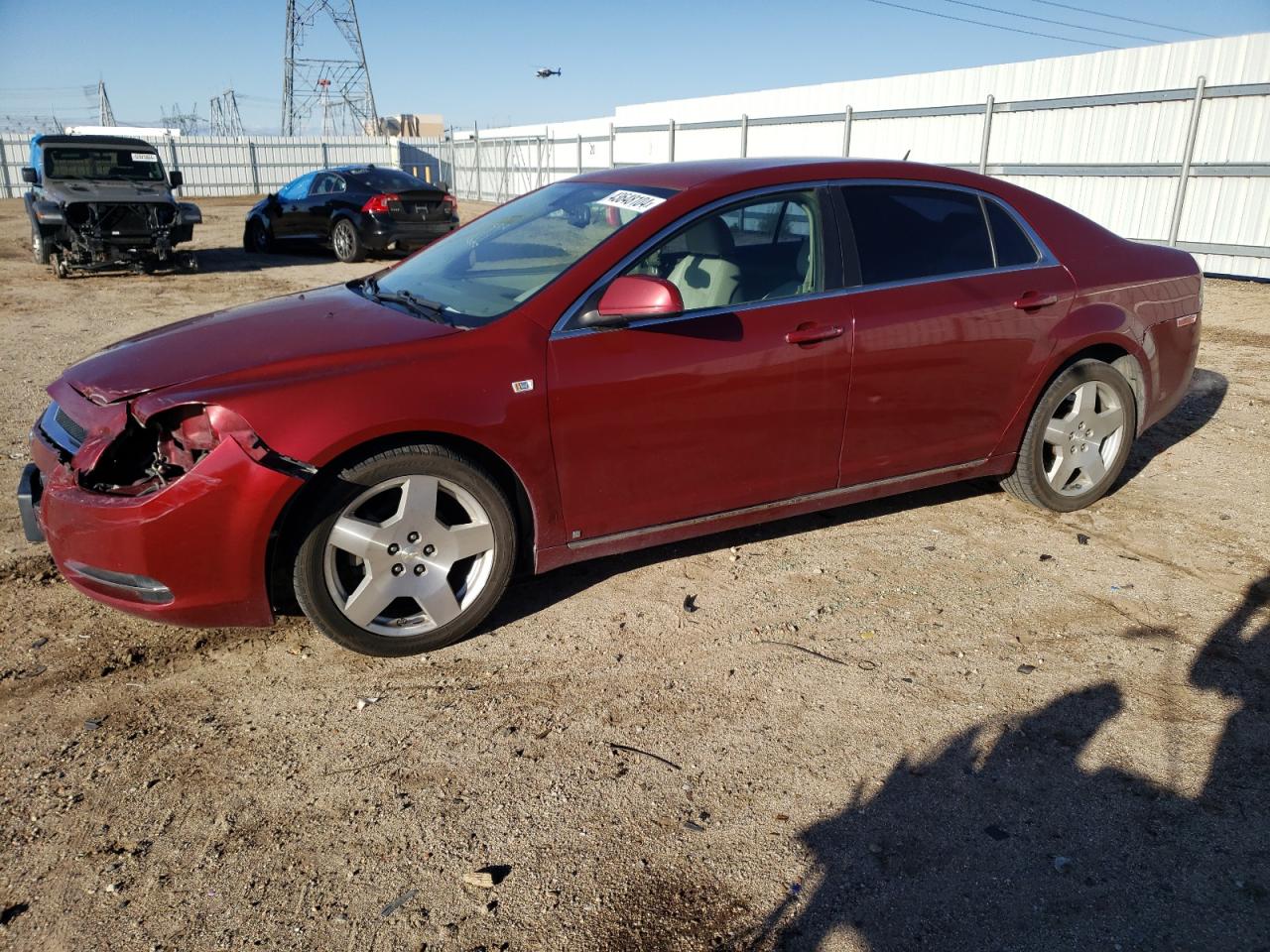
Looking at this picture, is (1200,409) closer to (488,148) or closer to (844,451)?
(844,451)

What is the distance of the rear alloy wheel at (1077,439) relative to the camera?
470cm

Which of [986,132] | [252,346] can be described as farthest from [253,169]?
[252,346]

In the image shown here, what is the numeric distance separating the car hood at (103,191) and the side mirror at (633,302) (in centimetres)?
1249

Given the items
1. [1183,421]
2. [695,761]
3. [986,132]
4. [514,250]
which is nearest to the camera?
[695,761]

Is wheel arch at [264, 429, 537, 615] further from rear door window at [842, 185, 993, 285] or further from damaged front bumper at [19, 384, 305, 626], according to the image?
rear door window at [842, 185, 993, 285]

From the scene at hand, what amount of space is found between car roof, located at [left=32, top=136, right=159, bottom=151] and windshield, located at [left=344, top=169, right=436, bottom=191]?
301 cm

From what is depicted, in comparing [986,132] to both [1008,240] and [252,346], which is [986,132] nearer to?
[1008,240]

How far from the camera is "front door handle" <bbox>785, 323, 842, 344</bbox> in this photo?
3.85 m

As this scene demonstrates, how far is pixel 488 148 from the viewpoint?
106 feet

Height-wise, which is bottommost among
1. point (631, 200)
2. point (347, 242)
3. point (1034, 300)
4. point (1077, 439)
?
point (1077, 439)

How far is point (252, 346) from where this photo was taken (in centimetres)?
346

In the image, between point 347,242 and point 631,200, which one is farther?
point 347,242

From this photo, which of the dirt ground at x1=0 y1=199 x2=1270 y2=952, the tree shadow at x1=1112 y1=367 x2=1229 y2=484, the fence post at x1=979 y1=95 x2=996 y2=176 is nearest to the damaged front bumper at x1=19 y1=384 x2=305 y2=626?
the dirt ground at x1=0 y1=199 x2=1270 y2=952

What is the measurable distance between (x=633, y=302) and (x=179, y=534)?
1.70 metres
